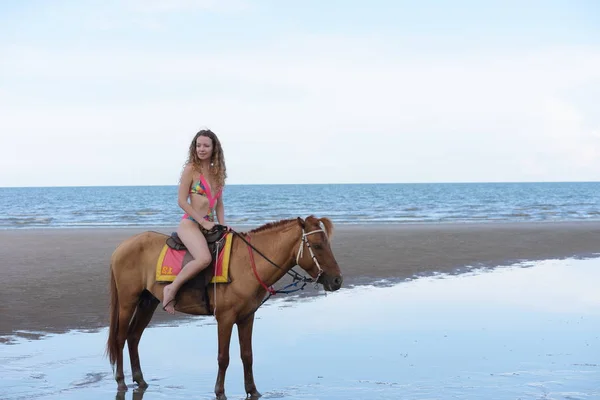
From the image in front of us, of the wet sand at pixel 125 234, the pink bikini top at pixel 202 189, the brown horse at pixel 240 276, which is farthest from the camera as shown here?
the wet sand at pixel 125 234

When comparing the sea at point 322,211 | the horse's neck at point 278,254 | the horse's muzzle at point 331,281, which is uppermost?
the horse's neck at point 278,254

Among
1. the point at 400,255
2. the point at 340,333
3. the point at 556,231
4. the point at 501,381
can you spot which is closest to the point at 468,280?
the point at 400,255

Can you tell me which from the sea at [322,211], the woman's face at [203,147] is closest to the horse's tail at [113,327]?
the woman's face at [203,147]

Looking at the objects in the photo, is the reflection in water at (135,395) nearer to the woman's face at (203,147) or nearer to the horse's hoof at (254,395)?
the horse's hoof at (254,395)

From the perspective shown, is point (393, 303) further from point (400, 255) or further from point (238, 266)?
point (400, 255)

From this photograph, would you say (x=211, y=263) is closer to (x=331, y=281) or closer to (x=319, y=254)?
(x=319, y=254)

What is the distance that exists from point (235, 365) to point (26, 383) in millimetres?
2096

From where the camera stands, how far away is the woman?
636 centimetres

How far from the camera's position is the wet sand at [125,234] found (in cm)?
1063

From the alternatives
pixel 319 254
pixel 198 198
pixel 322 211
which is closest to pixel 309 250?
pixel 319 254

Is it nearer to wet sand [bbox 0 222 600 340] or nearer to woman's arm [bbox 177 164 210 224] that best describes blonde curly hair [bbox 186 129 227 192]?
woman's arm [bbox 177 164 210 224]

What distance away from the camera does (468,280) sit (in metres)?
13.7

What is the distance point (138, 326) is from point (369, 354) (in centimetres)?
253

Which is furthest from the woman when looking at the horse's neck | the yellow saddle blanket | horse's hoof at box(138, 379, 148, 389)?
horse's hoof at box(138, 379, 148, 389)
